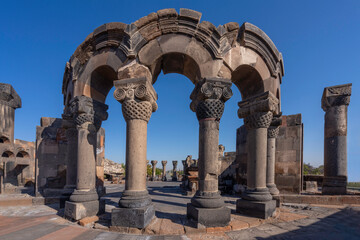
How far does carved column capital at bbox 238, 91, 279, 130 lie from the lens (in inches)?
194

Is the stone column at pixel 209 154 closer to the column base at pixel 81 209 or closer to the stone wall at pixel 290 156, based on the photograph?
the column base at pixel 81 209

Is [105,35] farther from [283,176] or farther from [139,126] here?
[283,176]

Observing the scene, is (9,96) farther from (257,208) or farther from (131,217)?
(257,208)

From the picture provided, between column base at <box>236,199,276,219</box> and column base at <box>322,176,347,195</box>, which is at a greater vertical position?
column base at <box>236,199,276,219</box>

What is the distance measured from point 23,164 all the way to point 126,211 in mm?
14455

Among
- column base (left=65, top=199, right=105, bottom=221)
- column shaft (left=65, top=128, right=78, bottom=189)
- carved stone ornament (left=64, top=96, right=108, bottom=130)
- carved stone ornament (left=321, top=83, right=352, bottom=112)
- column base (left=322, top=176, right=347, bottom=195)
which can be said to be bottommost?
column base (left=322, top=176, right=347, bottom=195)

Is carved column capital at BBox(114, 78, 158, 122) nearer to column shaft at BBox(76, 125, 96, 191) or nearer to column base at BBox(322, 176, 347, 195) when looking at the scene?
column shaft at BBox(76, 125, 96, 191)

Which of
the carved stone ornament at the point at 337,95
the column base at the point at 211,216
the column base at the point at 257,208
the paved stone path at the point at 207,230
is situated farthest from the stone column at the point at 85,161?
the carved stone ornament at the point at 337,95

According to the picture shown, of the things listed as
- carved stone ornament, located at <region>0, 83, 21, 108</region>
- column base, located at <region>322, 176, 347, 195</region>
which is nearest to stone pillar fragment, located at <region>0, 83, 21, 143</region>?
carved stone ornament, located at <region>0, 83, 21, 108</region>

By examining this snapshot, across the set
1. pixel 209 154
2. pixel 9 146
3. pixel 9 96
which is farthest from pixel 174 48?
pixel 9 146

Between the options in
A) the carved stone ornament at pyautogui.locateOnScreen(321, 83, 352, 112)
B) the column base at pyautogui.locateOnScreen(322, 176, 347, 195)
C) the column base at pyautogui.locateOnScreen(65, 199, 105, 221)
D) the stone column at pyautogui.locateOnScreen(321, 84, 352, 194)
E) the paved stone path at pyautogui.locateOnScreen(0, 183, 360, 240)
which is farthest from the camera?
the carved stone ornament at pyautogui.locateOnScreen(321, 83, 352, 112)

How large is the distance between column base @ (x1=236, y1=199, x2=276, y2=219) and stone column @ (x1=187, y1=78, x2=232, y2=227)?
42.9 inches

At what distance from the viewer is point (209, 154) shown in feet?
13.4

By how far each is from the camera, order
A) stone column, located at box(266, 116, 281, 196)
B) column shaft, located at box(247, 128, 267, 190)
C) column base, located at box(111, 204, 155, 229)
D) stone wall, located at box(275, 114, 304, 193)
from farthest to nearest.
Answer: stone wall, located at box(275, 114, 304, 193) < stone column, located at box(266, 116, 281, 196) < column shaft, located at box(247, 128, 267, 190) < column base, located at box(111, 204, 155, 229)
